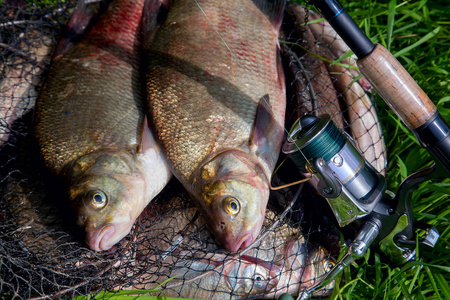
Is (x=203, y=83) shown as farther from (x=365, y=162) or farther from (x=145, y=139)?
(x=365, y=162)

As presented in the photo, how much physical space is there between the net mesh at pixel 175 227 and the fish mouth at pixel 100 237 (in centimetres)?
7

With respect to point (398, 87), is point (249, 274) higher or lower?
lower

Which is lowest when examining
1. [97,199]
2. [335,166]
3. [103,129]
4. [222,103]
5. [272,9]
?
[97,199]

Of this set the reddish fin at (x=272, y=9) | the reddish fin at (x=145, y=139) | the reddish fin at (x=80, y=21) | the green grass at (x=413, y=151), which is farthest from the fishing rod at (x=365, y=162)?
the reddish fin at (x=80, y=21)

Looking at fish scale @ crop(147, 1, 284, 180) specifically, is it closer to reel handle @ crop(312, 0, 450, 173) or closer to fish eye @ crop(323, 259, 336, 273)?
reel handle @ crop(312, 0, 450, 173)

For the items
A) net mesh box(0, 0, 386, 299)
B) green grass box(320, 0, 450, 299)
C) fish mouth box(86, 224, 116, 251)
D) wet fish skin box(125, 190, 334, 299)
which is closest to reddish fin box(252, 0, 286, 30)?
net mesh box(0, 0, 386, 299)

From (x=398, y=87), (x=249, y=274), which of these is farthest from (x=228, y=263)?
(x=398, y=87)

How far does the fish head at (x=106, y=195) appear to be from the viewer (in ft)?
7.29

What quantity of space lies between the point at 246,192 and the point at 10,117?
1828mm

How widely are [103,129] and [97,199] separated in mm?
471

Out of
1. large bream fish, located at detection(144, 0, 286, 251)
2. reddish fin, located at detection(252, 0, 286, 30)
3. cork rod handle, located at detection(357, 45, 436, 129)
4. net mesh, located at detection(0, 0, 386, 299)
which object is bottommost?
net mesh, located at detection(0, 0, 386, 299)

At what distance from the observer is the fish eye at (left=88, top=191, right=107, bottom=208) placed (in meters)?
2.23

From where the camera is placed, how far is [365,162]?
2.18 meters

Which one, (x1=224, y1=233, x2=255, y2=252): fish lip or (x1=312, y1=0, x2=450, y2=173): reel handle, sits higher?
(x1=312, y1=0, x2=450, y2=173): reel handle
